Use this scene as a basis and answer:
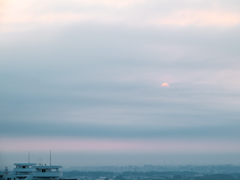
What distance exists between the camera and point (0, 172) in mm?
77938

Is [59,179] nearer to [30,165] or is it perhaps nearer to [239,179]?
[30,165]

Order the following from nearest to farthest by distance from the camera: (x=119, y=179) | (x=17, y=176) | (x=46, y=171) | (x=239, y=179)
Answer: (x=46, y=171)
(x=17, y=176)
(x=239, y=179)
(x=119, y=179)

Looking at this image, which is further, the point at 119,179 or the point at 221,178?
the point at 119,179

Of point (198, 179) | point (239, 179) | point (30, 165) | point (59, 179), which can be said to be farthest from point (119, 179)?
point (59, 179)

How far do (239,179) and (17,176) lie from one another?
439ft

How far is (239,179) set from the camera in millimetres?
183500

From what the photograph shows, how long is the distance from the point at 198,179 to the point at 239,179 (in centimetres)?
1876

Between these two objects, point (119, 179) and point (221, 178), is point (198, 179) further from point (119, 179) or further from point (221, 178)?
point (119, 179)

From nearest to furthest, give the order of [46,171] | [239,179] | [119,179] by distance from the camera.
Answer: [46,171] < [239,179] < [119,179]

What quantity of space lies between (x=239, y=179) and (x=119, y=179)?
2273 inches

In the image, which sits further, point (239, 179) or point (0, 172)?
point (239, 179)

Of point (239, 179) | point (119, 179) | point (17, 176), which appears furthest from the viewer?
point (119, 179)

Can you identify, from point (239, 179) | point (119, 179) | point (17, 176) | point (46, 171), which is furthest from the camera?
point (119, 179)

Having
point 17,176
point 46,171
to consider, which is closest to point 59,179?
point 46,171
